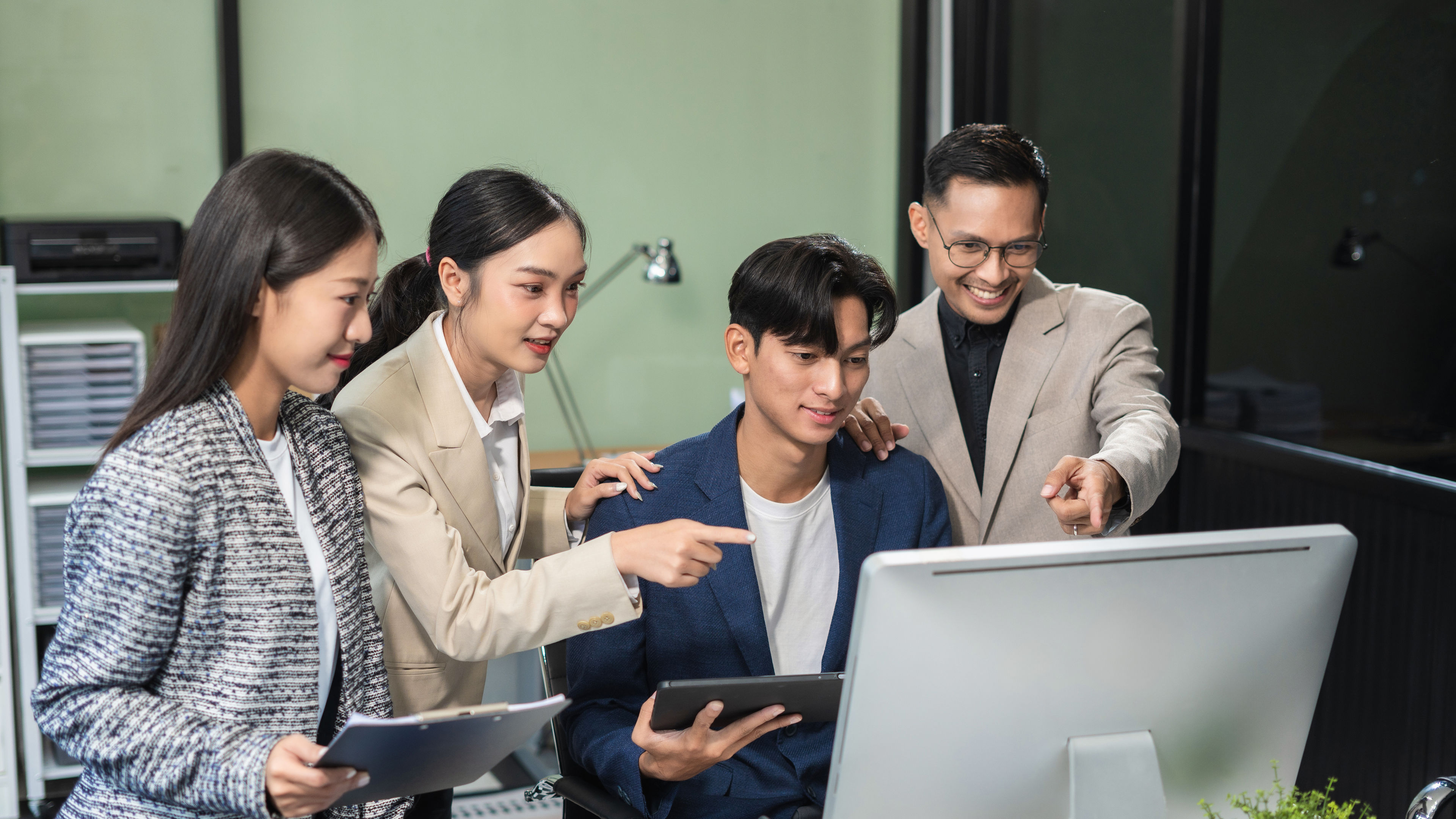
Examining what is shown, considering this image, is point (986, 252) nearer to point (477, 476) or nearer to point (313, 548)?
point (477, 476)

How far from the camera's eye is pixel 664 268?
13.0 feet

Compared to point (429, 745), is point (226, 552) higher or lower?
higher

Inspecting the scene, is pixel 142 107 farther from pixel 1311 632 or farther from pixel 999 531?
pixel 1311 632

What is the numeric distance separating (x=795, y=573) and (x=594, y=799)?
445 millimetres

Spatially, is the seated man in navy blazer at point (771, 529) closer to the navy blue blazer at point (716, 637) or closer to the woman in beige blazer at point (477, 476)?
the navy blue blazer at point (716, 637)

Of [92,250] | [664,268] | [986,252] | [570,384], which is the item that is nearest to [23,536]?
[92,250]

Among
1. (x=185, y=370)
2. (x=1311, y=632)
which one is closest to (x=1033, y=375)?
(x=1311, y=632)

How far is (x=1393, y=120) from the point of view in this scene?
2719 mm

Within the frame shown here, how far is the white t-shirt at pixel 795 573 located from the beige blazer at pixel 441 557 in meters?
0.35

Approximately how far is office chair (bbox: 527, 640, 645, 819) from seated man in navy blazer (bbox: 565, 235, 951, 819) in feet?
0.08

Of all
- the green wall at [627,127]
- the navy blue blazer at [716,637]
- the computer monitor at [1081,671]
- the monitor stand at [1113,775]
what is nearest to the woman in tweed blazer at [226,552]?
the navy blue blazer at [716,637]

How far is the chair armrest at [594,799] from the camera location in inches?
59.7

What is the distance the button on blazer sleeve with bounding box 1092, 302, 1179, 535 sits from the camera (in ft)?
5.23

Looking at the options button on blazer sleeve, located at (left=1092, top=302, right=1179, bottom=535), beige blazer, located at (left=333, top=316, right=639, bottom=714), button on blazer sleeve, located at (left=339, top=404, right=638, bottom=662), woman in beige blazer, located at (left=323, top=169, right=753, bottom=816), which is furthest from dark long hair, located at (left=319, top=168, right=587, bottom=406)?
button on blazer sleeve, located at (left=1092, top=302, right=1179, bottom=535)
